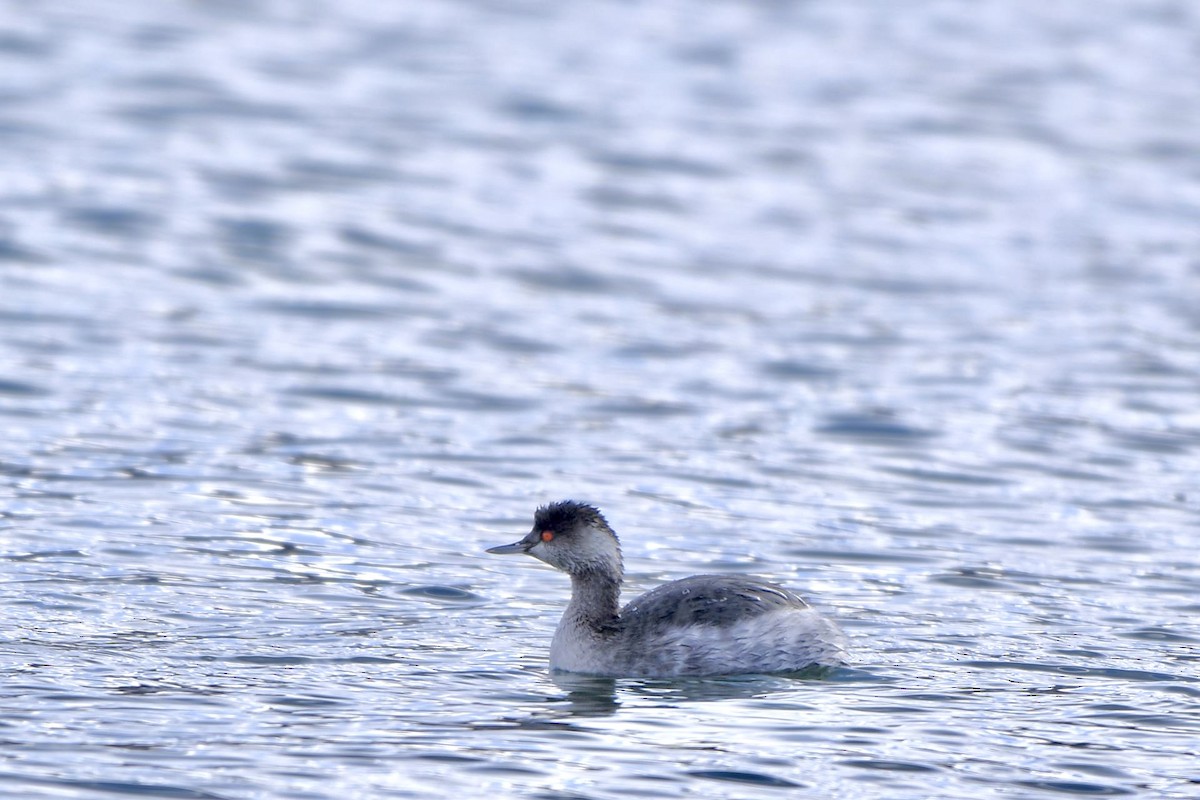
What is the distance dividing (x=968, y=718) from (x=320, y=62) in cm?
2294

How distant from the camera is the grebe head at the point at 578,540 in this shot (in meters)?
10.2

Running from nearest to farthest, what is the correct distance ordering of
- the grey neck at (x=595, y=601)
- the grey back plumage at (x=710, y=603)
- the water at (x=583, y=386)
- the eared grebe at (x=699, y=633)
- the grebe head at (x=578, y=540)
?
the water at (x=583, y=386) < the eared grebe at (x=699, y=633) < the grey back plumage at (x=710, y=603) < the grey neck at (x=595, y=601) < the grebe head at (x=578, y=540)

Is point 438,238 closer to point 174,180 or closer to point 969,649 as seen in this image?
point 174,180

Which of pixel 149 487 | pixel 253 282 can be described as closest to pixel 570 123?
pixel 253 282

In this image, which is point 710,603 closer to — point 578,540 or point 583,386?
point 578,540

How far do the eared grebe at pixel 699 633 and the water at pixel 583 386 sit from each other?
0.64ft

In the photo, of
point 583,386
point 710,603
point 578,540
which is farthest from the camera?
point 583,386

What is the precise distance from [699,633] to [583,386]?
7151 millimetres

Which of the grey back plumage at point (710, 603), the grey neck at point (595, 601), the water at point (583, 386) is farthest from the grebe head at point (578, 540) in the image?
the water at point (583, 386)

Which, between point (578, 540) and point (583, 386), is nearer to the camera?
point (578, 540)

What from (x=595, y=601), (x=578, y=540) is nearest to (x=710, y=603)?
(x=595, y=601)

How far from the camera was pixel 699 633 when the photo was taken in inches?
381

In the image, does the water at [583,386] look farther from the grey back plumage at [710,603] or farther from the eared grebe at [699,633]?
the grey back plumage at [710,603]

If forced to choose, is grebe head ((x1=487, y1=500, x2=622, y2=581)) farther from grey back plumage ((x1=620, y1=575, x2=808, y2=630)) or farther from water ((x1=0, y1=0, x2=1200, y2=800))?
water ((x1=0, y1=0, x2=1200, y2=800))
